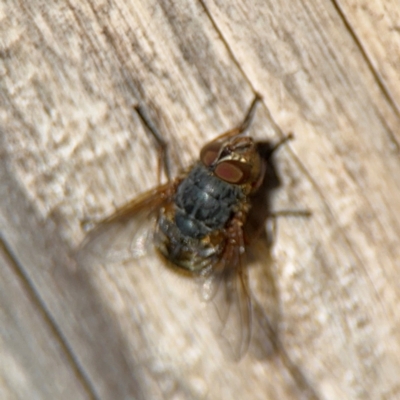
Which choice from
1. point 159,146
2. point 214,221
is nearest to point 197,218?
point 214,221

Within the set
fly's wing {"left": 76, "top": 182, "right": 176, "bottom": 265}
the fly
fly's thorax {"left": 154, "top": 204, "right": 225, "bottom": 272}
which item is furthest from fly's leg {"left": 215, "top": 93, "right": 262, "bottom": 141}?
fly's thorax {"left": 154, "top": 204, "right": 225, "bottom": 272}

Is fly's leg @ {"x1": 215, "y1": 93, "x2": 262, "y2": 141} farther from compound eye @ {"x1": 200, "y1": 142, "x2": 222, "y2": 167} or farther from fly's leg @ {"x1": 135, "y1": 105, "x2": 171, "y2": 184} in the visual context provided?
fly's leg @ {"x1": 135, "y1": 105, "x2": 171, "y2": 184}

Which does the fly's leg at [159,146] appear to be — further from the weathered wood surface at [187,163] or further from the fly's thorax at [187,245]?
the fly's thorax at [187,245]

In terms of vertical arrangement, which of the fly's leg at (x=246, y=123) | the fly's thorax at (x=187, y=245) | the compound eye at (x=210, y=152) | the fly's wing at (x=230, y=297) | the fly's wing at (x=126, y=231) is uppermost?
the fly's leg at (x=246, y=123)

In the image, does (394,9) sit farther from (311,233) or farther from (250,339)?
(250,339)

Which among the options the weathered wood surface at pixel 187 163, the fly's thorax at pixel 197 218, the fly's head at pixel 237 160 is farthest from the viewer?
the fly's thorax at pixel 197 218

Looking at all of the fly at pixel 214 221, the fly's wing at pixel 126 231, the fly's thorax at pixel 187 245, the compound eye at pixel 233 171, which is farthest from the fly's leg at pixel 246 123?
the fly's thorax at pixel 187 245
